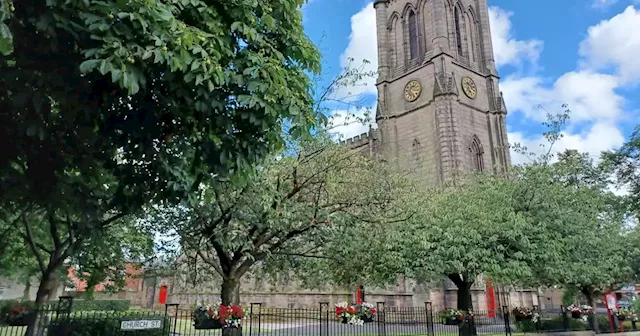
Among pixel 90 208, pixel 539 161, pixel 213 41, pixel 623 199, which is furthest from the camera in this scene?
pixel 623 199

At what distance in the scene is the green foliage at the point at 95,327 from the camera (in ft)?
34.9

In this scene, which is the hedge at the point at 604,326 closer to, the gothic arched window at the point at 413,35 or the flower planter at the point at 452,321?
the flower planter at the point at 452,321

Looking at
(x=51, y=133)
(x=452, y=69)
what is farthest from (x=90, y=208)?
(x=452, y=69)

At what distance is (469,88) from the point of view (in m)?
36.3

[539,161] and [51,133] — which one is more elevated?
[539,161]

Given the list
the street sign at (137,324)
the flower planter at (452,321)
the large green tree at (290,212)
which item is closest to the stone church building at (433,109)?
the flower planter at (452,321)

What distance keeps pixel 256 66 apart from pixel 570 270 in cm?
1460

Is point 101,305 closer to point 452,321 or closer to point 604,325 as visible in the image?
point 452,321

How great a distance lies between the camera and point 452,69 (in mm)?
35312

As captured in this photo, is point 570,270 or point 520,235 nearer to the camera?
point 520,235

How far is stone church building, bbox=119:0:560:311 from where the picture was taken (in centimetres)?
3194

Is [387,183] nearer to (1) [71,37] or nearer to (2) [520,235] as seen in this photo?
(2) [520,235]

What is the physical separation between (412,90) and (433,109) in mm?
3374

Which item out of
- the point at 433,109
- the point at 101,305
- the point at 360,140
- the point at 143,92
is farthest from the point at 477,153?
the point at 143,92
